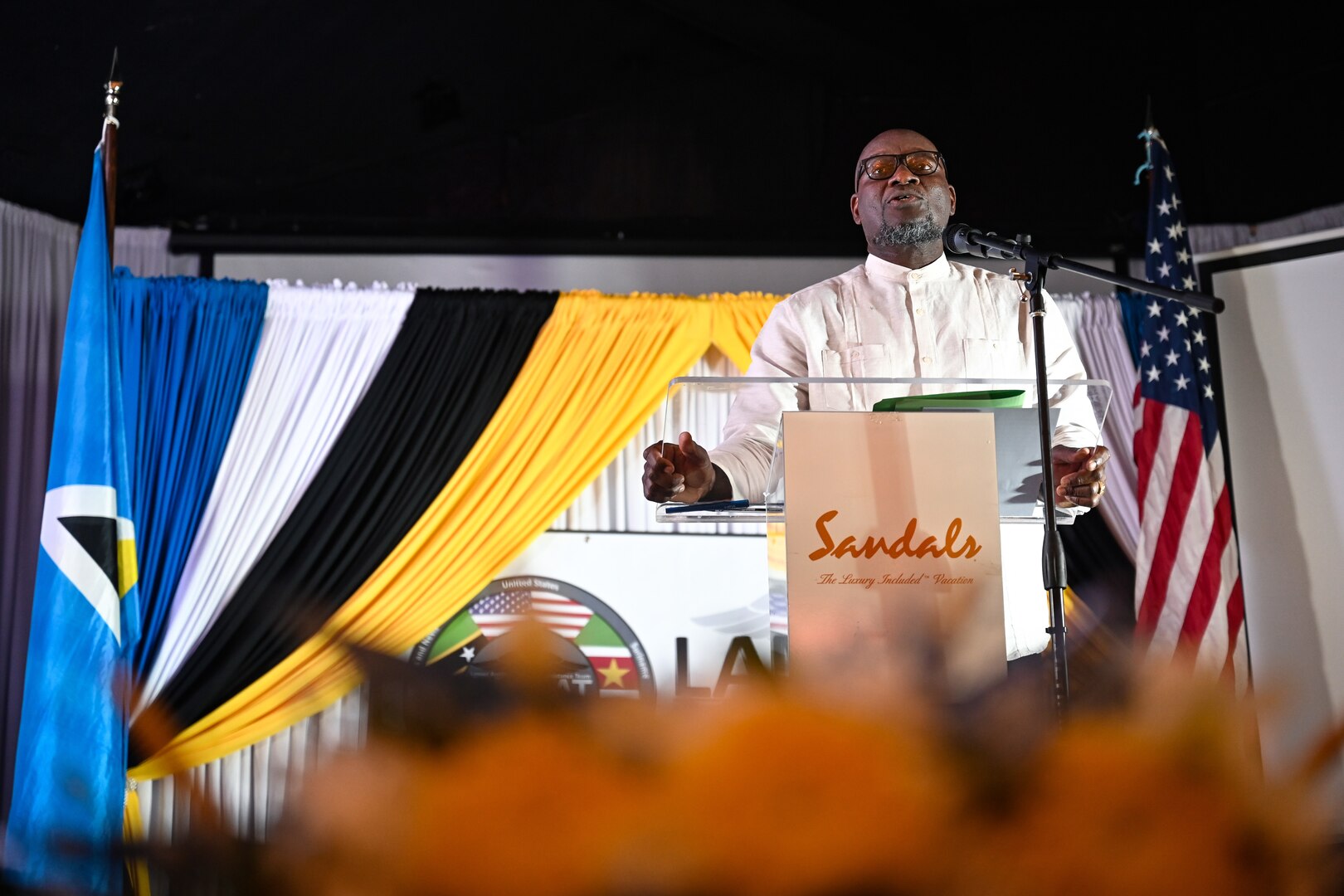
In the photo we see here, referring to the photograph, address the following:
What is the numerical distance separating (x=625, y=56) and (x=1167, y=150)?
245 centimetres

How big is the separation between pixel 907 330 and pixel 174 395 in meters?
3.62

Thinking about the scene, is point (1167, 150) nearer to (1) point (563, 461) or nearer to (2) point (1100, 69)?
(2) point (1100, 69)

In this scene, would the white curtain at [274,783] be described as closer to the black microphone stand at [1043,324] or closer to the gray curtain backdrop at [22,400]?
the black microphone stand at [1043,324]

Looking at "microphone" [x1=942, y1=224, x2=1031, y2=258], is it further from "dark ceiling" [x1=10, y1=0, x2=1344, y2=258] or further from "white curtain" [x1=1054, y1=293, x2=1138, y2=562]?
"white curtain" [x1=1054, y1=293, x2=1138, y2=562]

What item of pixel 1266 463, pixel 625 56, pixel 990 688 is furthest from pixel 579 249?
pixel 990 688

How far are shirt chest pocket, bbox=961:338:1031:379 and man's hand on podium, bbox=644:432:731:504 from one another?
2.63ft

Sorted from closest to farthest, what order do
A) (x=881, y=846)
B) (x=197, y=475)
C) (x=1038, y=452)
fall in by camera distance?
(x=881, y=846), (x=1038, y=452), (x=197, y=475)

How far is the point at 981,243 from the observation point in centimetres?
212

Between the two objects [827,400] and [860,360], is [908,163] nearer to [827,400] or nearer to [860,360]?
[860,360]

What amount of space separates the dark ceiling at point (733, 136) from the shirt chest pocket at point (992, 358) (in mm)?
3076

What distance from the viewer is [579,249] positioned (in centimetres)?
550

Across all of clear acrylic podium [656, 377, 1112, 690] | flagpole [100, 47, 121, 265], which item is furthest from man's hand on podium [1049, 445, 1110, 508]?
flagpole [100, 47, 121, 265]

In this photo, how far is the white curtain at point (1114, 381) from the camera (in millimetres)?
5234

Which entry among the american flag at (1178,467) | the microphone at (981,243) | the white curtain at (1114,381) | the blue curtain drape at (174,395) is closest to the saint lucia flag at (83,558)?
the blue curtain drape at (174,395)
